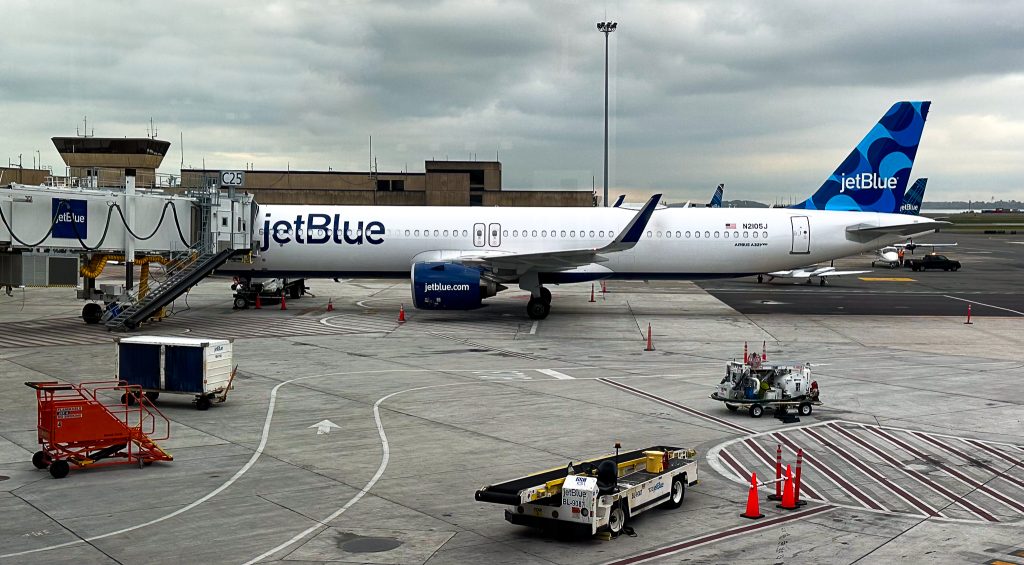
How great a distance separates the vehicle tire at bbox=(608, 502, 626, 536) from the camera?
48.8 ft

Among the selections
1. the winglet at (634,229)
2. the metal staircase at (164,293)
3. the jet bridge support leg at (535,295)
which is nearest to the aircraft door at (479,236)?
the jet bridge support leg at (535,295)

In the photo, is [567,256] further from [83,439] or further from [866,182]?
[83,439]

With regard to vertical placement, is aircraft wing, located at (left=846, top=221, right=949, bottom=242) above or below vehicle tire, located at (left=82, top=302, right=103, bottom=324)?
above

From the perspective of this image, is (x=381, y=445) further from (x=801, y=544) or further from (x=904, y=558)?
(x=904, y=558)

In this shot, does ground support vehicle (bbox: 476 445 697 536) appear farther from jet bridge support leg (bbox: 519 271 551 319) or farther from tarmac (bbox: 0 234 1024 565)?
jet bridge support leg (bbox: 519 271 551 319)

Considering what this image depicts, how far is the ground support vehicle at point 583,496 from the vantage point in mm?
14484

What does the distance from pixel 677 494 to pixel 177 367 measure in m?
13.7

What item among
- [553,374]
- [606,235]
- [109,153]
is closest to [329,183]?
[109,153]

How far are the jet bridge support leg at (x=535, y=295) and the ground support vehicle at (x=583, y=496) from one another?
2839cm

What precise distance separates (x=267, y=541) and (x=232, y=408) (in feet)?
35.1

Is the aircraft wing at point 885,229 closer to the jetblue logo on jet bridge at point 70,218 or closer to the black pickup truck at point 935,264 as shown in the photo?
the jetblue logo on jet bridge at point 70,218

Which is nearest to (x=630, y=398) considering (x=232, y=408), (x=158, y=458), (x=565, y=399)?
(x=565, y=399)

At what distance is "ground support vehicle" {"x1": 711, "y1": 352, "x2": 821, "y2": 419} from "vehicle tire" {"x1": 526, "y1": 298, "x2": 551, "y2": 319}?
805 inches

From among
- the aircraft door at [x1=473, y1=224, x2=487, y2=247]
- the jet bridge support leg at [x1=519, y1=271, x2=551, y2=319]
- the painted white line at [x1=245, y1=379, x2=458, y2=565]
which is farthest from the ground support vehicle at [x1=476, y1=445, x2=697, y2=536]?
the aircraft door at [x1=473, y1=224, x2=487, y2=247]
